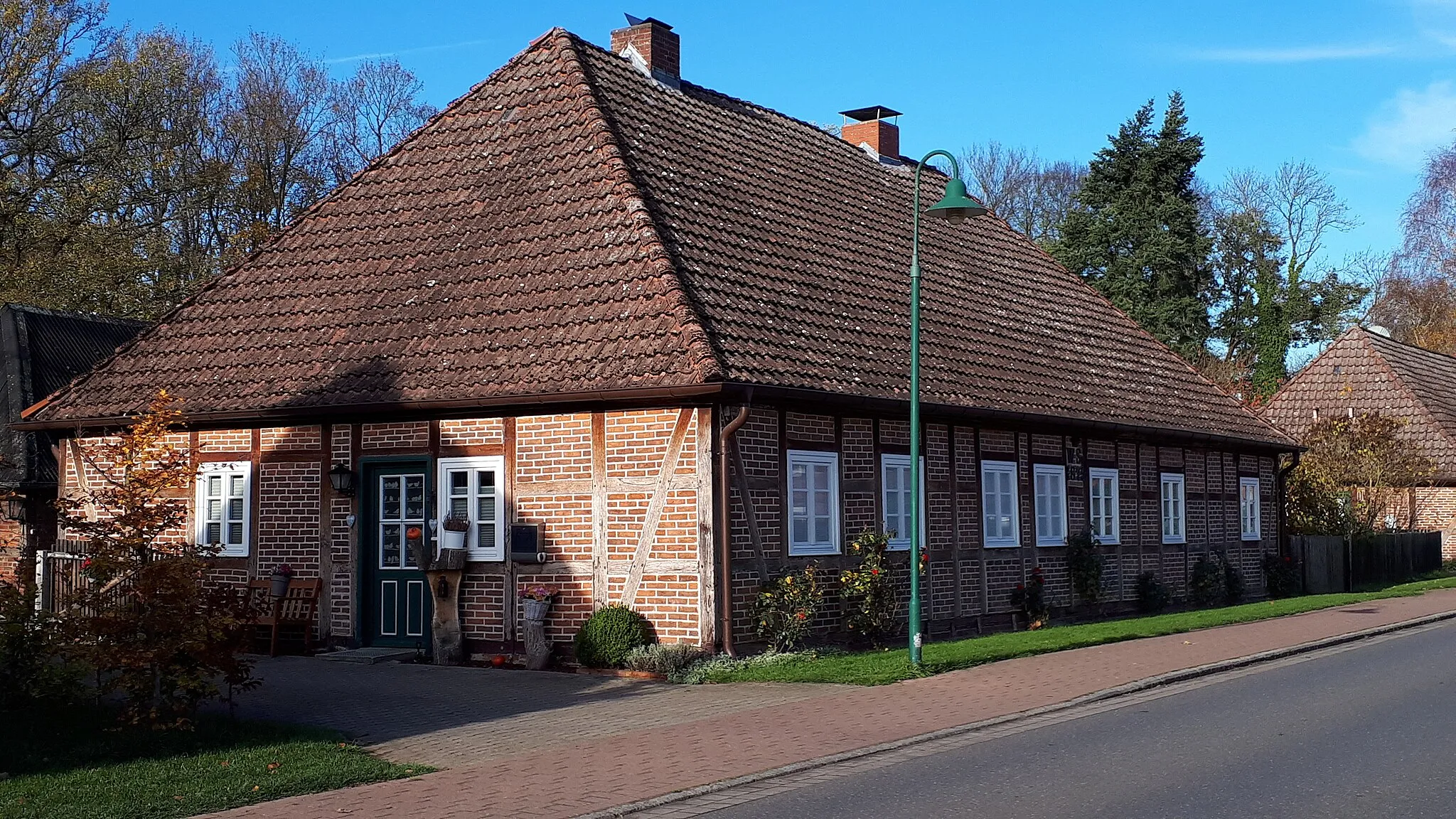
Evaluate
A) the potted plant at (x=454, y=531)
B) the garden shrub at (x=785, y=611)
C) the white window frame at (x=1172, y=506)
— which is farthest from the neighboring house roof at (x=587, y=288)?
the garden shrub at (x=785, y=611)

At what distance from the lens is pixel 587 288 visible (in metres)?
17.4

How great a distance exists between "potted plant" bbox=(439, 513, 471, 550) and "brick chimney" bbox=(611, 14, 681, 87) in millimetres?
8878

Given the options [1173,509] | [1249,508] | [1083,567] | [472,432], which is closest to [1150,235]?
[1249,508]

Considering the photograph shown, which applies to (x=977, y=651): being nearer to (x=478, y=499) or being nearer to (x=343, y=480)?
(x=478, y=499)

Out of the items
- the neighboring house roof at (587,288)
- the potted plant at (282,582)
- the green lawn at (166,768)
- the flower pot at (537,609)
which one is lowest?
the green lawn at (166,768)

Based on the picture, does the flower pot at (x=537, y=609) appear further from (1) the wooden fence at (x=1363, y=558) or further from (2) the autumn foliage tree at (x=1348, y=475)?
(2) the autumn foliage tree at (x=1348, y=475)

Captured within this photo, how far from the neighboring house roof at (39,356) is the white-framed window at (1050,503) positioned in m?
16.1

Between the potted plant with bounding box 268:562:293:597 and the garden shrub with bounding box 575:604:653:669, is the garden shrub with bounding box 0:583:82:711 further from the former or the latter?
the potted plant with bounding box 268:562:293:597

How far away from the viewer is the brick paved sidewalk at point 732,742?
29.8 feet

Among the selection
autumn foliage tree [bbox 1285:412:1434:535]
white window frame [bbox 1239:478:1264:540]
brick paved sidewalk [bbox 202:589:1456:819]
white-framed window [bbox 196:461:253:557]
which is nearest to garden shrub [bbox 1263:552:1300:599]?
white window frame [bbox 1239:478:1264:540]

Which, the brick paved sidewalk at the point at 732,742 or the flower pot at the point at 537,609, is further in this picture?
the flower pot at the point at 537,609

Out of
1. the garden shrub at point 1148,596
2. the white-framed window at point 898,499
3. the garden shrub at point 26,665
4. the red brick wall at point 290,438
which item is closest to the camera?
the garden shrub at point 26,665

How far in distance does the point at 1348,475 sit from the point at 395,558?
25.1 m

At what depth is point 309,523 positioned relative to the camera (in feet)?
60.3
